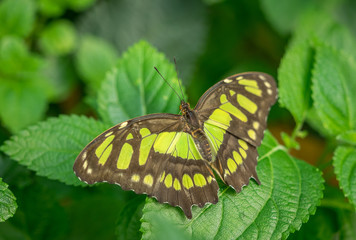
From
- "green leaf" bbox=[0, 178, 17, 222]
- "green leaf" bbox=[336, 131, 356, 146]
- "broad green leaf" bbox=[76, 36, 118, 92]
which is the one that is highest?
"broad green leaf" bbox=[76, 36, 118, 92]

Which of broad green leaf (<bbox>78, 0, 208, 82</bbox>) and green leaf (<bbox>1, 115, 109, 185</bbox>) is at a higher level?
broad green leaf (<bbox>78, 0, 208, 82</bbox>)

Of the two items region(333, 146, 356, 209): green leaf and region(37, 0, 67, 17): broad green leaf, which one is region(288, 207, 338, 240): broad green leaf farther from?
region(37, 0, 67, 17): broad green leaf

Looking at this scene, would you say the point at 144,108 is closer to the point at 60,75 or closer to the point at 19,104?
the point at 19,104

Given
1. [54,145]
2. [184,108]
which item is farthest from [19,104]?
[184,108]

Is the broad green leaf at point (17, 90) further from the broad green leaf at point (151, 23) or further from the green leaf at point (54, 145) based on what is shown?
the broad green leaf at point (151, 23)

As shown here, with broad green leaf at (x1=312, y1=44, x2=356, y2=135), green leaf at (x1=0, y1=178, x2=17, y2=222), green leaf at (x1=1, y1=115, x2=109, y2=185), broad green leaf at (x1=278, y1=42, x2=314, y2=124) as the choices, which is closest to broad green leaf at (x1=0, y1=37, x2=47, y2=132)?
green leaf at (x1=1, y1=115, x2=109, y2=185)

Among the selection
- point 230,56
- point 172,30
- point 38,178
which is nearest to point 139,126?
point 38,178

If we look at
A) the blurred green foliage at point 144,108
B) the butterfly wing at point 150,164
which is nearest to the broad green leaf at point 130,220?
the blurred green foliage at point 144,108

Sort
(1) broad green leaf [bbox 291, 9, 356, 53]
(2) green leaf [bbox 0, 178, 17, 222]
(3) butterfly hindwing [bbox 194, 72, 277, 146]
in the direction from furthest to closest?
(1) broad green leaf [bbox 291, 9, 356, 53], (3) butterfly hindwing [bbox 194, 72, 277, 146], (2) green leaf [bbox 0, 178, 17, 222]
